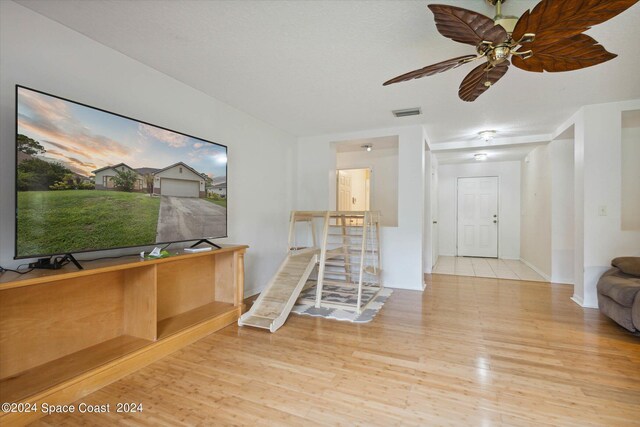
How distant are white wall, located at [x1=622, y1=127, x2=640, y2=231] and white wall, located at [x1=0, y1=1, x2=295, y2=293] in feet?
15.6

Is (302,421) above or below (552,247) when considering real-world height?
below

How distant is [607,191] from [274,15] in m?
3.98

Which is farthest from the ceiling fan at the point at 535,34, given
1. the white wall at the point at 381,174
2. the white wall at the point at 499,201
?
the white wall at the point at 499,201

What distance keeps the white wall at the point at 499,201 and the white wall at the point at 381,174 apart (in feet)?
6.74

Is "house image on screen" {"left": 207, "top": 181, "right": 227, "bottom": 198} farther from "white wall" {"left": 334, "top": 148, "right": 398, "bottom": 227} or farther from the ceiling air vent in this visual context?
"white wall" {"left": 334, "top": 148, "right": 398, "bottom": 227}

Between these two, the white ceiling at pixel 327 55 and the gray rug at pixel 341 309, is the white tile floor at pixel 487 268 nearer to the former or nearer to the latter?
the gray rug at pixel 341 309

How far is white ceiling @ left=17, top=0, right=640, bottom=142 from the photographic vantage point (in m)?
1.90

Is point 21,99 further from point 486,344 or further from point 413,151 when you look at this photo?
point 413,151

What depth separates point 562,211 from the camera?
4.59 metres

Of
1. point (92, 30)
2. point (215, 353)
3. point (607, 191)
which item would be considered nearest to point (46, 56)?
point (92, 30)

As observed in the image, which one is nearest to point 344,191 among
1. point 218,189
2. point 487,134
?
point 487,134

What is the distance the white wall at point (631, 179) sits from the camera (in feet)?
13.3

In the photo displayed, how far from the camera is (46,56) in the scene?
1.98 metres

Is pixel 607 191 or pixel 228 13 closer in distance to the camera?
pixel 228 13
